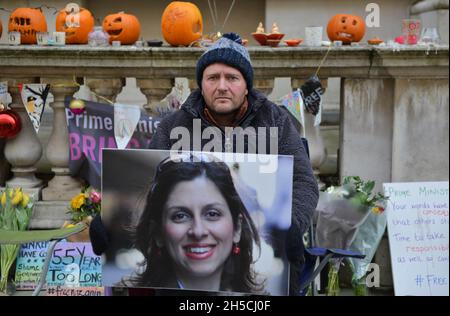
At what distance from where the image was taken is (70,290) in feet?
15.7

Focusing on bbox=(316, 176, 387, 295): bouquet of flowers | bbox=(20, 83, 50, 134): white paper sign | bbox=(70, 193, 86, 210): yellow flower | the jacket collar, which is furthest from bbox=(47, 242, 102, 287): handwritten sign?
the jacket collar

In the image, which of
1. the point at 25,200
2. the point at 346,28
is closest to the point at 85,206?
the point at 25,200

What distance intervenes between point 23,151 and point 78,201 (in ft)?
2.00

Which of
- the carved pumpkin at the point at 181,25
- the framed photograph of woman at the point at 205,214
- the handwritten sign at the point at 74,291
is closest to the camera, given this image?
the framed photograph of woman at the point at 205,214

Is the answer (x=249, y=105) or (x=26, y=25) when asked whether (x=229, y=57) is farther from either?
(x=26, y=25)

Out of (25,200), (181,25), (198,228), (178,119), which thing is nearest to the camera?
(198,228)

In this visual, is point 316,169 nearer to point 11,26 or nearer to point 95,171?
point 95,171

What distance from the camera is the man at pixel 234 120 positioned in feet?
10.7

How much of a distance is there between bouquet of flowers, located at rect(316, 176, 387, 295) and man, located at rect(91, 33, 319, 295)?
1572mm

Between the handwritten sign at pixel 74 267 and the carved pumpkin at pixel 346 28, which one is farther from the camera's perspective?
the carved pumpkin at pixel 346 28

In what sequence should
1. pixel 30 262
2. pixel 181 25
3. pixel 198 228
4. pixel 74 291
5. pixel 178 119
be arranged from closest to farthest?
pixel 198 228
pixel 178 119
pixel 74 291
pixel 30 262
pixel 181 25

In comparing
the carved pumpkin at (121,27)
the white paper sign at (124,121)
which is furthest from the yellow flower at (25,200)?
the carved pumpkin at (121,27)

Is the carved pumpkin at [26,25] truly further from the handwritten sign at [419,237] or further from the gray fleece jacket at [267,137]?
the handwritten sign at [419,237]

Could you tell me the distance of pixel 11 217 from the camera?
4.94 metres
